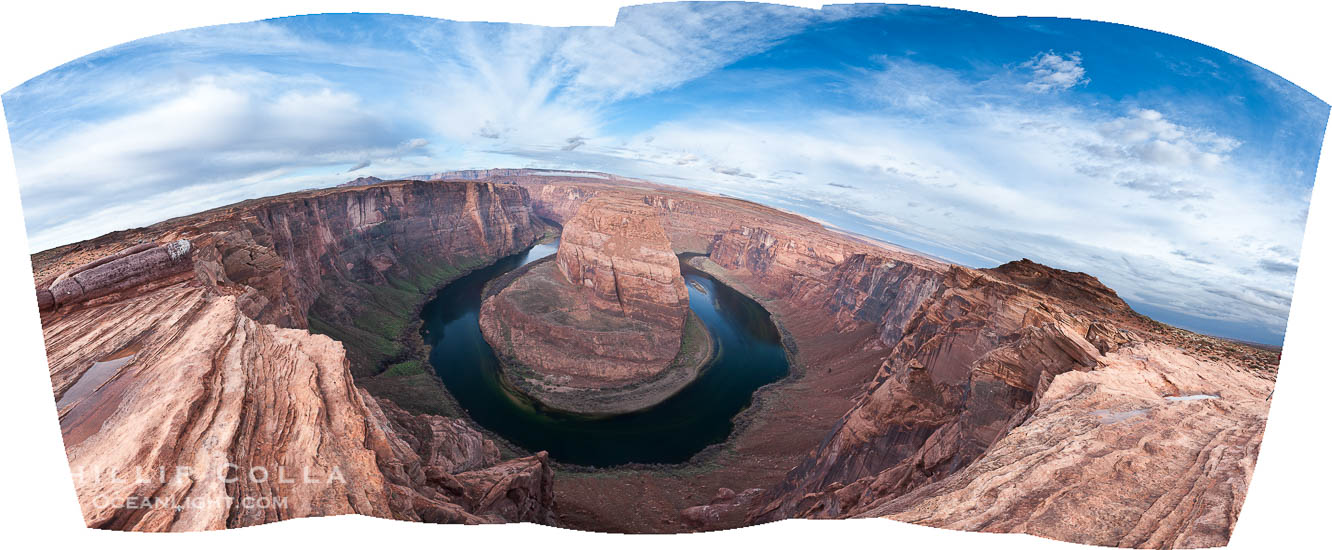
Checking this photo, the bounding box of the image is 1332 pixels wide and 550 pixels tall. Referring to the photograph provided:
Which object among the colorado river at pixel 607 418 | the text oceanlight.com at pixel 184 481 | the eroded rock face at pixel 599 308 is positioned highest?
the text oceanlight.com at pixel 184 481

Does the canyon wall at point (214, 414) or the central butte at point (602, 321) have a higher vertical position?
the canyon wall at point (214, 414)

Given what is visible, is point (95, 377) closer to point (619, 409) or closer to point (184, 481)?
point (184, 481)

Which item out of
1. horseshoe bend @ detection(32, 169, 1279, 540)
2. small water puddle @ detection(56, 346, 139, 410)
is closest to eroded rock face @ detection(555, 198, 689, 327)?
horseshoe bend @ detection(32, 169, 1279, 540)

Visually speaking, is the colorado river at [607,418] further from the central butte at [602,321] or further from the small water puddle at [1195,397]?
the small water puddle at [1195,397]

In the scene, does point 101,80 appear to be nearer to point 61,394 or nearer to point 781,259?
point 61,394

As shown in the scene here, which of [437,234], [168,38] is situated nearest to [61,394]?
[168,38]

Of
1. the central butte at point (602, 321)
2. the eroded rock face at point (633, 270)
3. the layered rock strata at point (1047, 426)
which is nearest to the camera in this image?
the layered rock strata at point (1047, 426)

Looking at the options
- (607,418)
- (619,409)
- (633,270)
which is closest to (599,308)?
(633,270)

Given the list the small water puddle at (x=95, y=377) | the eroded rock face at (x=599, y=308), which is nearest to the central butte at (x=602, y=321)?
the eroded rock face at (x=599, y=308)
